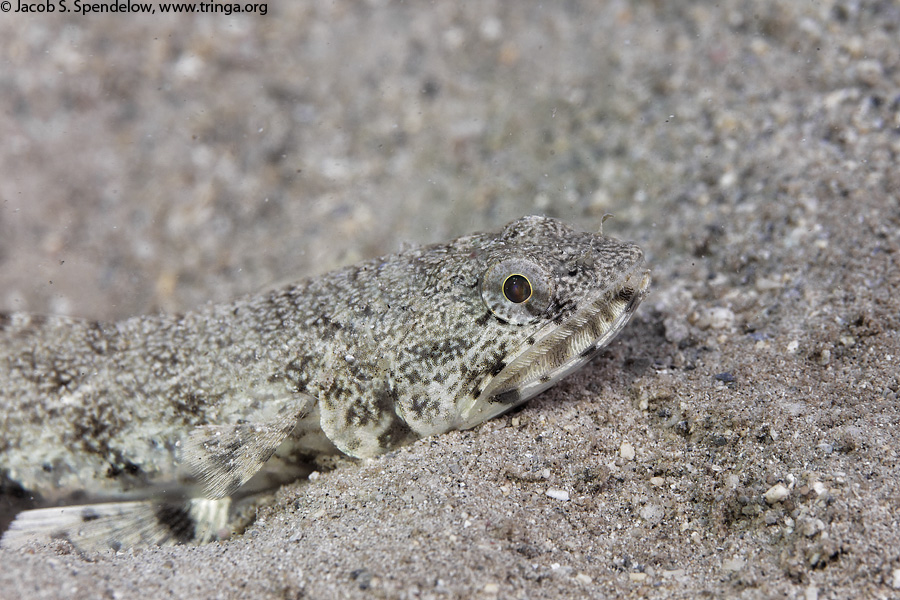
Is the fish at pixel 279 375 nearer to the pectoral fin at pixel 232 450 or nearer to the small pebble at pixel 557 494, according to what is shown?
the pectoral fin at pixel 232 450

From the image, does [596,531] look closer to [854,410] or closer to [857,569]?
[857,569]

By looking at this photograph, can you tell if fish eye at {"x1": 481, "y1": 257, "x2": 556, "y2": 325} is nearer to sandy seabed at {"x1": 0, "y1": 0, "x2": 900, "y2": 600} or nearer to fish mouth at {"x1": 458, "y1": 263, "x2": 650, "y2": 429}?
fish mouth at {"x1": 458, "y1": 263, "x2": 650, "y2": 429}

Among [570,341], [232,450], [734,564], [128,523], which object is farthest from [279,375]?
[734,564]

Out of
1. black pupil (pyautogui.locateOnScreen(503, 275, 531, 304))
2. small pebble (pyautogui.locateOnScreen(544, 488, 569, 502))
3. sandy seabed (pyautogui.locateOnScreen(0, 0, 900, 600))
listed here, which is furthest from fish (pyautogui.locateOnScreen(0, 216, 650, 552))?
small pebble (pyautogui.locateOnScreen(544, 488, 569, 502))

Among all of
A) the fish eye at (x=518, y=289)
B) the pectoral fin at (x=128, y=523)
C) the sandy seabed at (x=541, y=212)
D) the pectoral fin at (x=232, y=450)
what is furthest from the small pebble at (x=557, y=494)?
the pectoral fin at (x=128, y=523)

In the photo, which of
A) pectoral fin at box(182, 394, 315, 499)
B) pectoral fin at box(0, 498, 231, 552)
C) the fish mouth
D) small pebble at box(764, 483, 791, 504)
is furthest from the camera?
pectoral fin at box(0, 498, 231, 552)

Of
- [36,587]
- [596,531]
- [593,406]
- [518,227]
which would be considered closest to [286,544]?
[36,587]
